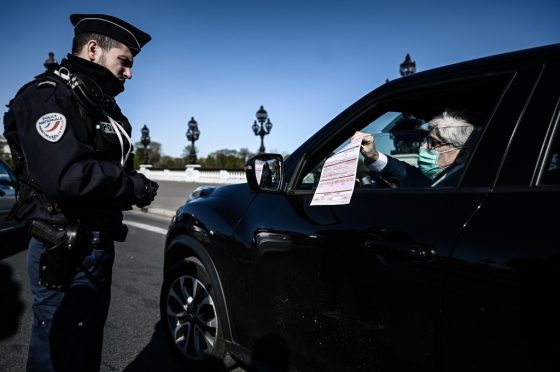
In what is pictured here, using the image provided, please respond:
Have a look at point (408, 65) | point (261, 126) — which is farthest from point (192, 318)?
point (261, 126)

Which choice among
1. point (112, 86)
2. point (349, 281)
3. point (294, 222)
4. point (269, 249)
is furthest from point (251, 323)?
point (112, 86)

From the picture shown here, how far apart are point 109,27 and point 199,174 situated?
30193mm

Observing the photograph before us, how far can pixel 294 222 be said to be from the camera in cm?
198

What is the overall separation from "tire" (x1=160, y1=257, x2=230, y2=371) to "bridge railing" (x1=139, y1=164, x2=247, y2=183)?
23.1m

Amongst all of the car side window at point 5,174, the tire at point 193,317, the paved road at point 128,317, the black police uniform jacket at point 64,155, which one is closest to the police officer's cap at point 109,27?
the black police uniform jacket at point 64,155

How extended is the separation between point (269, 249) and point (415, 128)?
37.2 inches

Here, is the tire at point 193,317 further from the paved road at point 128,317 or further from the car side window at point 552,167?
the car side window at point 552,167

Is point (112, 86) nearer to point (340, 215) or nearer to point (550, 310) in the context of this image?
point (340, 215)

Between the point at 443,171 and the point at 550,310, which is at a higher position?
the point at 443,171

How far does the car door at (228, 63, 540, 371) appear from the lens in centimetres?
143

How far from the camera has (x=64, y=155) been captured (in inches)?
61.1

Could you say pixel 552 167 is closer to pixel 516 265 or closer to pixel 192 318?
Result: pixel 516 265

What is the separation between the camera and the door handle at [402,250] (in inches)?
56.0

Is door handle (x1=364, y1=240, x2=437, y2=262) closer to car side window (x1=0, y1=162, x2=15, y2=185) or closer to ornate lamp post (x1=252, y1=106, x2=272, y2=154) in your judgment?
car side window (x1=0, y1=162, x2=15, y2=185)
